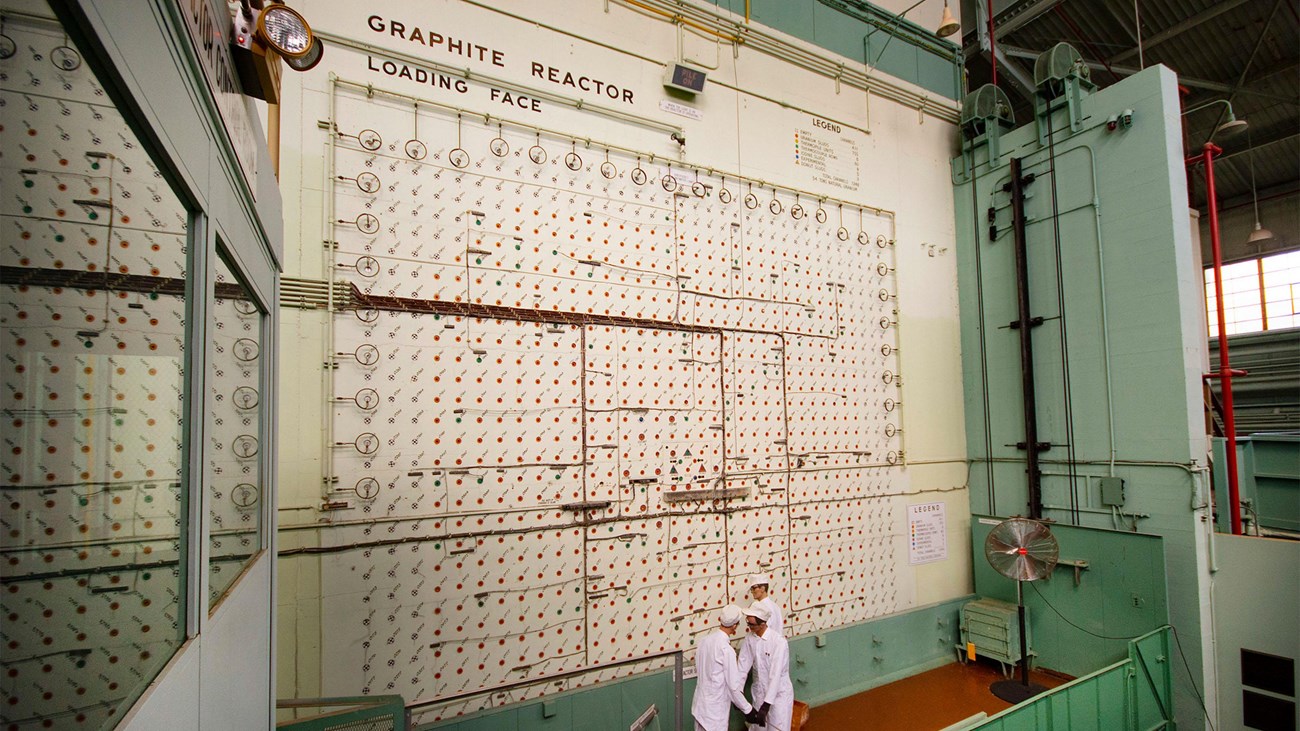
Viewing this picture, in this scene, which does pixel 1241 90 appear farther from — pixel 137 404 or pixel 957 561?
pixel 137 404

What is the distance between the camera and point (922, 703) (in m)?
6.08

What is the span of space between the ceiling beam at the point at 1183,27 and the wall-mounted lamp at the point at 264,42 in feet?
36.7

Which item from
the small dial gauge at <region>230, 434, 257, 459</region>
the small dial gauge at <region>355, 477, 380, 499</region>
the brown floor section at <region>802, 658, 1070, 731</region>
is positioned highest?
the small dial gauge at <region>230, 434, 257, 459</region>

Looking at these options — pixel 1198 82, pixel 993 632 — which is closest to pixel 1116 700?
pixel 993 632

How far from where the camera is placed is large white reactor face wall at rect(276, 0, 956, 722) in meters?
4.39

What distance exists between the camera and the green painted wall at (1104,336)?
5961mm

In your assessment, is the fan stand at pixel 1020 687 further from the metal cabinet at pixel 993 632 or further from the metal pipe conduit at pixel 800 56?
the metal pipe conduit at pixel 800 56

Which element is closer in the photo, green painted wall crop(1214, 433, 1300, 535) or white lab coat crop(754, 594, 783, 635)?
white lab coat crop(754, 594, 783, 635)

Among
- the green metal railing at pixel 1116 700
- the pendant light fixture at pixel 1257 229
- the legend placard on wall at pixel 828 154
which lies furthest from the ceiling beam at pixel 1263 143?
the green metal railing at pixel 1116 700

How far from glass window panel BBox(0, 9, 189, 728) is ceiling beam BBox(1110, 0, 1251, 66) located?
11.9 meters

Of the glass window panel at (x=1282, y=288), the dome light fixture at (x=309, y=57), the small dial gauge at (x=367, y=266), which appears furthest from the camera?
the glass window panel at (x=1282, y=288)

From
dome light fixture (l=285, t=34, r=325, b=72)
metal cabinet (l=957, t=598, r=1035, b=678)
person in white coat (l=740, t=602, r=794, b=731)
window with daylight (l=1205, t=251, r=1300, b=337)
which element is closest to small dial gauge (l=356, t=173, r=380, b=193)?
dome light fixture (l=285, t=34, r=325, b=72)

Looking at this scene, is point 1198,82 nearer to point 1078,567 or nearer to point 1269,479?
point 1269,479

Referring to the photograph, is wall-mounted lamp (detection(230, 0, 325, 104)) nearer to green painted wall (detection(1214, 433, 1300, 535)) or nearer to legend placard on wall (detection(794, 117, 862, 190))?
legend placard on wall (detection(794, 117, 862, 190))
